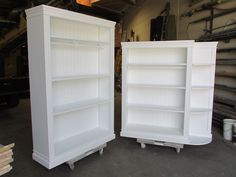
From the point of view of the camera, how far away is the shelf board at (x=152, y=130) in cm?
286

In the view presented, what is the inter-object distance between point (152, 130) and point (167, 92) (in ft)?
2.02

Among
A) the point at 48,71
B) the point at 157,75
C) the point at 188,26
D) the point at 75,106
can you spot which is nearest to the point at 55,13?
the point at 48,71

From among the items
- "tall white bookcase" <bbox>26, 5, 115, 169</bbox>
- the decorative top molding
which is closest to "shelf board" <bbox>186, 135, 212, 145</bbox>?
"tall white bookcase" <bbox>26, 5, 115, 169</bbox>

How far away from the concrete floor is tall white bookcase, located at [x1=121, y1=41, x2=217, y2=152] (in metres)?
0.18

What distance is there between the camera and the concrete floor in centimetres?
230

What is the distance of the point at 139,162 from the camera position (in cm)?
256

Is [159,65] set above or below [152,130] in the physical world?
above

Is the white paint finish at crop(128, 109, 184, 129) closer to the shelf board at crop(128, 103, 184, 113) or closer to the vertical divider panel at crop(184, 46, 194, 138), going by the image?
the shelf board at crop(128, 103, 184, 113)

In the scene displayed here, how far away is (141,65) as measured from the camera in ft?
9.48

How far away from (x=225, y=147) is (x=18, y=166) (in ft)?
9.51

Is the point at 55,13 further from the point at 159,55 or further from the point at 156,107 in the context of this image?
the point at 156,107

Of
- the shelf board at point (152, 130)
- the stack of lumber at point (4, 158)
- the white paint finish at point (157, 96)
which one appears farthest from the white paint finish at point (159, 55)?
the stack of lumber at point (4, 158)

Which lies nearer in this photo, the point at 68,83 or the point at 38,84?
the point at 38,84

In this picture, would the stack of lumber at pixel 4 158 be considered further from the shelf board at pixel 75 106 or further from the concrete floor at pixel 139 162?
the concrete floor at pixel 139 162
